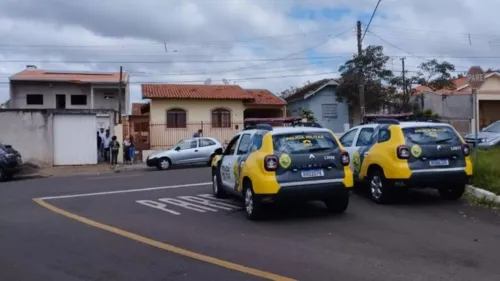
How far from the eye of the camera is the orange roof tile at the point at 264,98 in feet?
129

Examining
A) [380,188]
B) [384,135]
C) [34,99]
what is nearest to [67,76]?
[34,99]

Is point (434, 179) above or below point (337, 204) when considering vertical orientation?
above

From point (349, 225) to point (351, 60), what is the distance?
3140 cm

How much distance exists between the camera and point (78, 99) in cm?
3928

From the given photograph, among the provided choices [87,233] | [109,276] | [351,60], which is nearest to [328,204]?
[87,233]

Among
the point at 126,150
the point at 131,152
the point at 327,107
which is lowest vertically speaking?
the point at 131,152

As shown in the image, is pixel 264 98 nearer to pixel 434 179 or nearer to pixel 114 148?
pixel 114 148

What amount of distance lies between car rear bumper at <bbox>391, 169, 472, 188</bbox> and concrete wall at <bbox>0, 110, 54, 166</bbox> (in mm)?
21210

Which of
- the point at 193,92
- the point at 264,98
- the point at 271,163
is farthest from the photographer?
the point at 264,98

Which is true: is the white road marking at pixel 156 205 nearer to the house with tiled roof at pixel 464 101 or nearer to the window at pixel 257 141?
the window at pixel 257 141

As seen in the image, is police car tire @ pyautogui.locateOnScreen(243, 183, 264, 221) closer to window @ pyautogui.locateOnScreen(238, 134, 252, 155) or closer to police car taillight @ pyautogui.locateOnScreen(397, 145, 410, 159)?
window @ pyautogui.locateOnScreen(238, 134, 252, 155)

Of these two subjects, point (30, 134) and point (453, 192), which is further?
point (30, 134)

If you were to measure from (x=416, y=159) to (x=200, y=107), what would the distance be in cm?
2775

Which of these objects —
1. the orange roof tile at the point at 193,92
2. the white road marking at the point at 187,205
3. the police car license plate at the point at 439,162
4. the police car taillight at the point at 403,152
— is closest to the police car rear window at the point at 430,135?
the police car taillight at the point at 403,152
